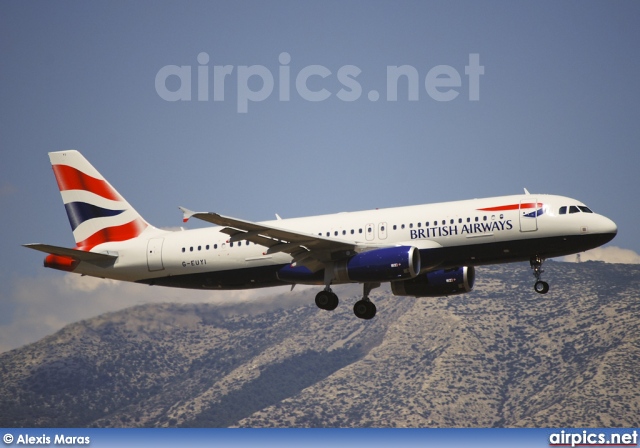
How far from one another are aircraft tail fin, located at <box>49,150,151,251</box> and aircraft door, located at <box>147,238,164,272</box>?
2.22 meters

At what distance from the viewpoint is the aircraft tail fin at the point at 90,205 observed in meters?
67.1

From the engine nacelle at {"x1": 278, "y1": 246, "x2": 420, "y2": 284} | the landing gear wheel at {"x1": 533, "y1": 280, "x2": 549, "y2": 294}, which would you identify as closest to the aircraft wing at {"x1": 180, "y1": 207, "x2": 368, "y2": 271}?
the engine nacelle at {"x1": 278, "y1": 246, "x2": 420, "y2": 284}

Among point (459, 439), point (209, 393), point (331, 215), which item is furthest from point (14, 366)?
point (331, 215)

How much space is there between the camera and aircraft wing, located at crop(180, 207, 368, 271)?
5624 cm

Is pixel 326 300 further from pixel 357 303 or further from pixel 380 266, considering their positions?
pixel 380 266

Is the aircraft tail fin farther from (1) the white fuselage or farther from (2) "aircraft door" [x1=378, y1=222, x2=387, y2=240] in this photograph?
(2) "aircraft door" [x1=378, y1=222, x2=387, y2=240]

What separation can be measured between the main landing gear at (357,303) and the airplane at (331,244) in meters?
0.08

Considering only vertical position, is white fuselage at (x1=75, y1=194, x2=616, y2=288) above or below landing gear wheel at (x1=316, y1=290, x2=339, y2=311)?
above

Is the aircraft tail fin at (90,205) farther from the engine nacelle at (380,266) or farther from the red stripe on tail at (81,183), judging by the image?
the engine nacelle at (380,266)

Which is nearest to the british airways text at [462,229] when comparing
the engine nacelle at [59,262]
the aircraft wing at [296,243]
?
the aircraft wing at [296,243]

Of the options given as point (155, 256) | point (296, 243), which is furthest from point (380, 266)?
point (155, 256)

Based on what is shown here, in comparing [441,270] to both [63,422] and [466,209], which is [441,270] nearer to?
[466,209]

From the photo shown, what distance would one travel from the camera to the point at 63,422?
160 metres

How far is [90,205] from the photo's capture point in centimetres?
6838
